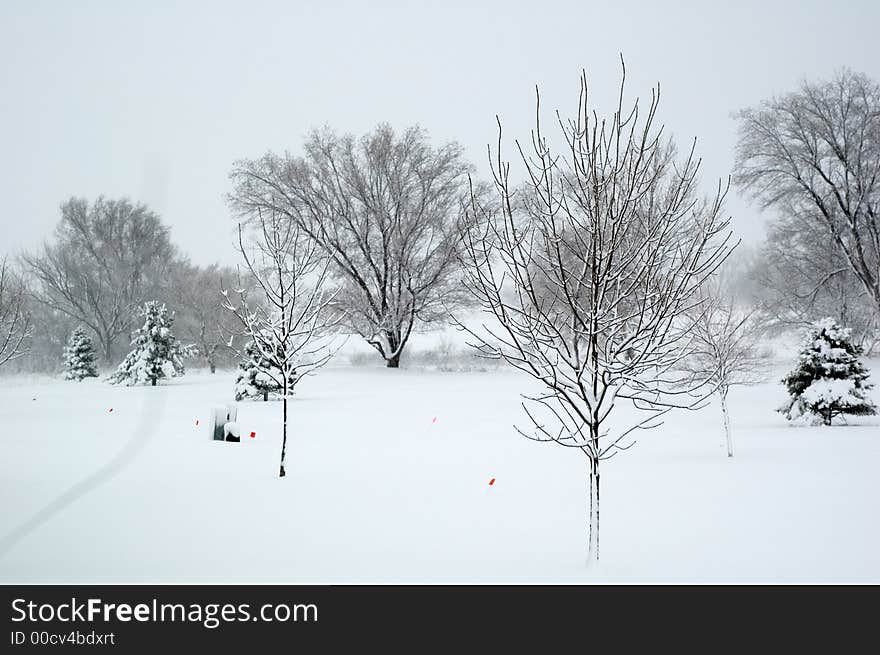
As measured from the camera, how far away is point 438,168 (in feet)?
93.0

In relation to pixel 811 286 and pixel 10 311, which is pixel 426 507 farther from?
pixel 811 286

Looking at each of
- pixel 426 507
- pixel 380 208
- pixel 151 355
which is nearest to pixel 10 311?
pixel 426 507

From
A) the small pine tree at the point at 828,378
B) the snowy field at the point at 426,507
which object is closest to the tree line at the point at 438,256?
the small pine tree at the point at 828,378

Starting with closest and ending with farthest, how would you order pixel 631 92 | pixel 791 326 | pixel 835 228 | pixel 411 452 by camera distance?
pixel 631 92 → pixel 411 452 → pixel 835 228 → pixel 791 326

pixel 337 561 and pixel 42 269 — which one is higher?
pixel 42 269

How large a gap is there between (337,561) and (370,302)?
22061 mm

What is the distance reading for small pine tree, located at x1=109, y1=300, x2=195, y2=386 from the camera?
25.5m

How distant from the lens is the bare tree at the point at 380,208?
27.3 meters

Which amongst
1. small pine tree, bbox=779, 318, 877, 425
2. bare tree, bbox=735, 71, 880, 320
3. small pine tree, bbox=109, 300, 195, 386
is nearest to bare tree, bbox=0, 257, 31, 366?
small pine tree, bbox=109, 300, 195, 386

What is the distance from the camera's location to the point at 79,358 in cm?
2880

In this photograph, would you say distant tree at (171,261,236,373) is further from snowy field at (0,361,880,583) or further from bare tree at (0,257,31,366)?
snowy field at (0,361,880,583)

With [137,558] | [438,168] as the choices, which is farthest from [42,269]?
[137,558]
